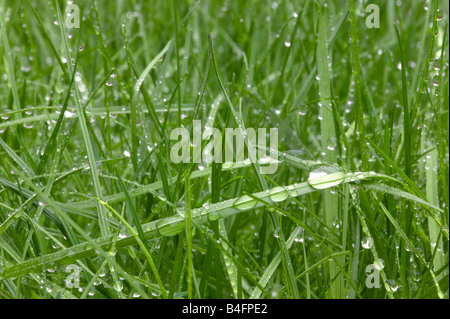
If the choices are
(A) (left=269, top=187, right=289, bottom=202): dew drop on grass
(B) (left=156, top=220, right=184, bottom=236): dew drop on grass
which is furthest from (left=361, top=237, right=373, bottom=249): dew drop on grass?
(B) (left=156, top=220, right=184, bottom=236): dew drop on grass

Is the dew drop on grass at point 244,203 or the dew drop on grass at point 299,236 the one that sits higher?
the dew drop on grass at point 244,203

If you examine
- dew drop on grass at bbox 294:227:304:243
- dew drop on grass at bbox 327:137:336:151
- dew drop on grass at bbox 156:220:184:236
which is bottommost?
dew drop on grass at bbox 294:227:304:243

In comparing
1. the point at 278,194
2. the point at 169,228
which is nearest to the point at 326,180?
the point at 278,194

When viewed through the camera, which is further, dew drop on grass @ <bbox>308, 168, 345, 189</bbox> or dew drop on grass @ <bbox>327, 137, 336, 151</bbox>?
dew drop on grass @ <bbox>327, 137, 336, 151</bbox>

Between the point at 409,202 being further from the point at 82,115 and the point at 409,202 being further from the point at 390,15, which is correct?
the point at 390,15

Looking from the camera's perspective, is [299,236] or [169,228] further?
[299,236]

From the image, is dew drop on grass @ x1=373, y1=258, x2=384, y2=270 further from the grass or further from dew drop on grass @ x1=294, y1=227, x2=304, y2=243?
dew drop on grass @ x1=294, y1=227, x2=304, y2=243

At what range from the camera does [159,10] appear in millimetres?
1830

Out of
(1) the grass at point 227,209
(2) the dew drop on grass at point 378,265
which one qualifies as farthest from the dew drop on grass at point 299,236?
Answer: (2) the dew drop on grass at point 378,265

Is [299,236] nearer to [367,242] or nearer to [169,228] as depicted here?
[367,242]

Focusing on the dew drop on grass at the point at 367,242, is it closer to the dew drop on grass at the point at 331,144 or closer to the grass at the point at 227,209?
the grass at the point at 227,209

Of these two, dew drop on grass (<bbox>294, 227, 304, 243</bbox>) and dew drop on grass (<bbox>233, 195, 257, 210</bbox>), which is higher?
dew drop on grass (<bbox>233, 195, 257, 210</bbox>)

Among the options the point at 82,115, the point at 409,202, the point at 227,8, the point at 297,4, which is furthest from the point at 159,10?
the point at 409,202
